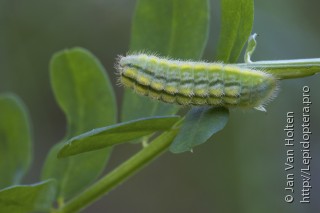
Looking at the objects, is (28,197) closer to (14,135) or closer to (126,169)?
(126,169)

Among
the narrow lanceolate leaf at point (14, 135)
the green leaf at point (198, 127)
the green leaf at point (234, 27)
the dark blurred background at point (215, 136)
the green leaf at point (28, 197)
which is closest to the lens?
the green leaf at point (198, 127)

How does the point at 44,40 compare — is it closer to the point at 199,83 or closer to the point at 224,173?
the point at 224,173

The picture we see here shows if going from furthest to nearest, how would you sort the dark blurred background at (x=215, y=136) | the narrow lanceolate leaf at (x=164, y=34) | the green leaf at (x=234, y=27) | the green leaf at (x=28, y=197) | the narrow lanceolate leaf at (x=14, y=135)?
1. the dark blurred background at (x=215, y=136)
2. the narrow lanceolate leaf at (x=14, y=135)
3. the narrow lanceolate leaf at (x=164, y=34)
4. the green leaf at (x=234, y=27)
5. the green leaf at (x=28, y=197)

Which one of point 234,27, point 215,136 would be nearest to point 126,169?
point 234,27

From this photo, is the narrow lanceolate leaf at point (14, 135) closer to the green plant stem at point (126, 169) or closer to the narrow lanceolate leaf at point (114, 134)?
the green plant stem at point (126, 169)

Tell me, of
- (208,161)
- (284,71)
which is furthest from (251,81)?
(208,161)

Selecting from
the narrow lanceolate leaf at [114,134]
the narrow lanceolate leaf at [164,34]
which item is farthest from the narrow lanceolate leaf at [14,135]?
the narrow lanceolate leaf at [114,134]

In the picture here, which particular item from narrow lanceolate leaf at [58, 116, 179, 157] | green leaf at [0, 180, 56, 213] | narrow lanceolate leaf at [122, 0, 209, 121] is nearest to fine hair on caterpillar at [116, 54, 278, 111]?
narrow lanceolate leaf at [58, 116, 179, 157]
